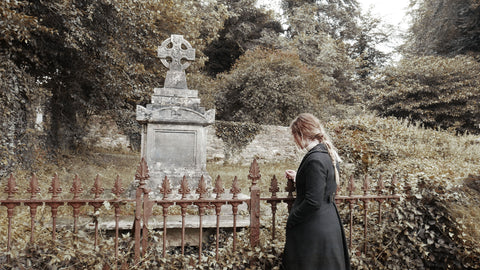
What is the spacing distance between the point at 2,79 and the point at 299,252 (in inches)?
277

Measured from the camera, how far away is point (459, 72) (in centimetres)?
1420

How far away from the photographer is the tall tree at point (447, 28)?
1596cm

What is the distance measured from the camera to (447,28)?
16.6 metres

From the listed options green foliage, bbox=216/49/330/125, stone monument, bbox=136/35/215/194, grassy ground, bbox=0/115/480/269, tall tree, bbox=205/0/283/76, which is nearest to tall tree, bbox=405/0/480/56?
green foliage, bbox=216/49/330/125

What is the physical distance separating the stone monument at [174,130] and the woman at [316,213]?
128 inches

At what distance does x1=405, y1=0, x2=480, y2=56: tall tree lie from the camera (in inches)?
628

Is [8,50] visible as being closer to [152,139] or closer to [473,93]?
[152,139]

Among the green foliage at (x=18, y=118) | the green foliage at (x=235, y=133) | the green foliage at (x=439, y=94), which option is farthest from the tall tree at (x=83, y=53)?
the green foliage at (x=439, y=94)

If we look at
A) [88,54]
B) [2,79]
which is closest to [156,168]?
[2,79]

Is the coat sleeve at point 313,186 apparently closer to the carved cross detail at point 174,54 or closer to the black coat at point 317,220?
the black coat at point 317,220

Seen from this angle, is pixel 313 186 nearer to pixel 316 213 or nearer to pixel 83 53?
pixel 316 213

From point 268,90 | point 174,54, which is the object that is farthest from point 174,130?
point 268,90

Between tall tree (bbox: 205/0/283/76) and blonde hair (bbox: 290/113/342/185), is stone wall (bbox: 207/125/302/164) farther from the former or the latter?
blonde hair (bbox: 290/113/342/185)

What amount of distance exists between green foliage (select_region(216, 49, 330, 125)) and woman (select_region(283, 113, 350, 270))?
13.6m
